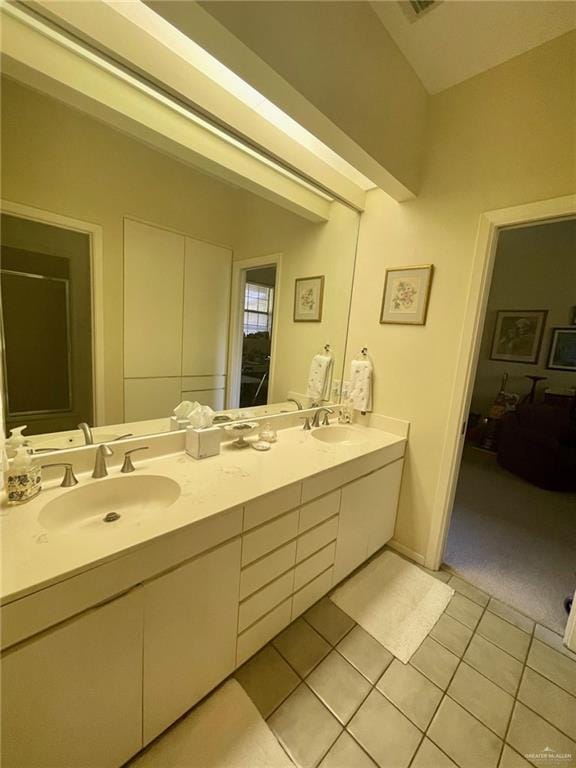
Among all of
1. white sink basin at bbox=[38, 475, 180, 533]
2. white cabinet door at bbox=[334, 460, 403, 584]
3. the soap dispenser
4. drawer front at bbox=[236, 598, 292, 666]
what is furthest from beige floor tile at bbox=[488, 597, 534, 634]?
the soap dispenser

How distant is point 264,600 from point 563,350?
5047 mm

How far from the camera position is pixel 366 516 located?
1.81m

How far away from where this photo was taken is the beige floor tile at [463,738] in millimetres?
1061

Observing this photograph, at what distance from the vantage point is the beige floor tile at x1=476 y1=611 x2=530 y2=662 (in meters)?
1.47

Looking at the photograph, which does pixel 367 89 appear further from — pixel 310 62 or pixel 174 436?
pixel 174 436

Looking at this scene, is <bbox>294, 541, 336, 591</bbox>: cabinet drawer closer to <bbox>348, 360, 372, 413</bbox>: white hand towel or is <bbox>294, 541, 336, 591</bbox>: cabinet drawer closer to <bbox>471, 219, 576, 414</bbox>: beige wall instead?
<bbox>348, 360, 372, 413</bbox>: white hand towel

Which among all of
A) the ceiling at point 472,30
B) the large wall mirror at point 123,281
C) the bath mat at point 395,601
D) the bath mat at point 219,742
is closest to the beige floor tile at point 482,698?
the bath mat at point 395,601

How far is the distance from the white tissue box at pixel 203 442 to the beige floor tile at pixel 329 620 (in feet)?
3.26

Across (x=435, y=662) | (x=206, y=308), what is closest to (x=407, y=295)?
(x=206, y=308)

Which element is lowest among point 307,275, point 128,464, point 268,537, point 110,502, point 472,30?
point 268,537

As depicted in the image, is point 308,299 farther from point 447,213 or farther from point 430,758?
point 430,758

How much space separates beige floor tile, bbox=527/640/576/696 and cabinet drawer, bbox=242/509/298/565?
1308mm

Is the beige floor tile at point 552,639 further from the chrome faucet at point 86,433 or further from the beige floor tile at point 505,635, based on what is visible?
the chrome faucet at point 86,433

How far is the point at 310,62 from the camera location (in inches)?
43.1
